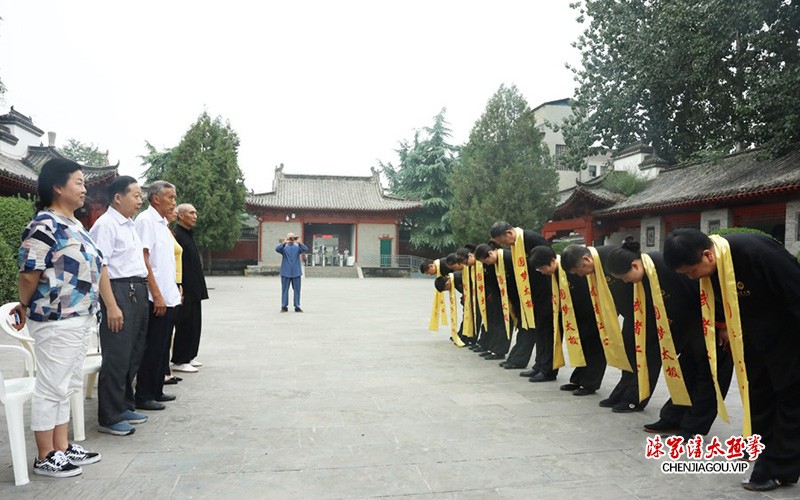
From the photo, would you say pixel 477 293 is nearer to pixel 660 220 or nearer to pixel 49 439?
pixel 49 439

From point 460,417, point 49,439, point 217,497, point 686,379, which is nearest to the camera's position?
point 217,497

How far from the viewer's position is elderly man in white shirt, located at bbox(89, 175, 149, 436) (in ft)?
12.0

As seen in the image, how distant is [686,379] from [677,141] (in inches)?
872

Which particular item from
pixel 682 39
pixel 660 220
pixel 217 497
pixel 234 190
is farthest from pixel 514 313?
pixel 234 190

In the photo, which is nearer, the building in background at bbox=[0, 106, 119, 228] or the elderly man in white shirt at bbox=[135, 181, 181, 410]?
the elderly man in white shirt at bbox=[135, 181, 181, 410]

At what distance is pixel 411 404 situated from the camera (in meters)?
4.57

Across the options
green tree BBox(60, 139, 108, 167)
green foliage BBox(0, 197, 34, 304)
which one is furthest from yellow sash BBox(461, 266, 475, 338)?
green tree BBox(60, 139, 108, 167)

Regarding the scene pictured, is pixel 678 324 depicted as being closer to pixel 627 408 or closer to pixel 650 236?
pixel 627 408

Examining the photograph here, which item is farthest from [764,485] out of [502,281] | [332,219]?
[332,219]

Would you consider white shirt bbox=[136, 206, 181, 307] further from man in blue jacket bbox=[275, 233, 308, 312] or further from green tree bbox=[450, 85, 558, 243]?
green tree bbox=[450, 85, 558, 243]

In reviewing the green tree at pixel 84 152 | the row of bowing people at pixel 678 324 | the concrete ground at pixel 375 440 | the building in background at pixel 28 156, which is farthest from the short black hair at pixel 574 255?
the green tree at pixel 84 152

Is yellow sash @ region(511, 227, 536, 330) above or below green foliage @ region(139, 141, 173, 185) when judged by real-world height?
below

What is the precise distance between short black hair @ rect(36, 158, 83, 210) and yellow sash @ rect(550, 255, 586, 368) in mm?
3622

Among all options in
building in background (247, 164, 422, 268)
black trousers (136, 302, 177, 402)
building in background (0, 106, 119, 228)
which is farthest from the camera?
building in background (247, 164, 422, 268)
